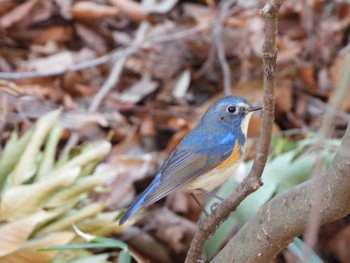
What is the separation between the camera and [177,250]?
3760 mm

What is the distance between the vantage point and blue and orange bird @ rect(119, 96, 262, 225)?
9.10 ft

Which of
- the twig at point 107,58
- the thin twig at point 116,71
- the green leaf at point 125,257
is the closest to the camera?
the green leaf at point 125,257

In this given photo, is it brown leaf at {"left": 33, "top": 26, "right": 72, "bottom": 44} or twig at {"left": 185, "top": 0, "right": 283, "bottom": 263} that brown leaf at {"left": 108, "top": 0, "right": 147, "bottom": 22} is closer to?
brown leaf at {"left": 33, "top": 26, "right": 72, "bottom": 44}

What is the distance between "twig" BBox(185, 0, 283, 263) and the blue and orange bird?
0.49m

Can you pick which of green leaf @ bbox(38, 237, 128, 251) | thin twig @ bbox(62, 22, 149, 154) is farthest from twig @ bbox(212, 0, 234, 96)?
green leaf @ bbox(38, 237, 128, 251)

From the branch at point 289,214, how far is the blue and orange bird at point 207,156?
573 millimetres

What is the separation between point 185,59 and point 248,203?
176cm

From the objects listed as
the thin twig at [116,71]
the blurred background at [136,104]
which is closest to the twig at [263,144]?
the blurred background at [136,104]

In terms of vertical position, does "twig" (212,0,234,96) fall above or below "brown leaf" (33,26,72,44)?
below

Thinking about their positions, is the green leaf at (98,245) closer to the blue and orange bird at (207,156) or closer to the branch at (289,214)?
the blue and orange bird at (207,156)

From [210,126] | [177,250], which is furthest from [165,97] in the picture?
[210,126]

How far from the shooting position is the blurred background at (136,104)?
10.8ft

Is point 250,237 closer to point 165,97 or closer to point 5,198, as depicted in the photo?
point 5,198

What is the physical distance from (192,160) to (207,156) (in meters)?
0.06
